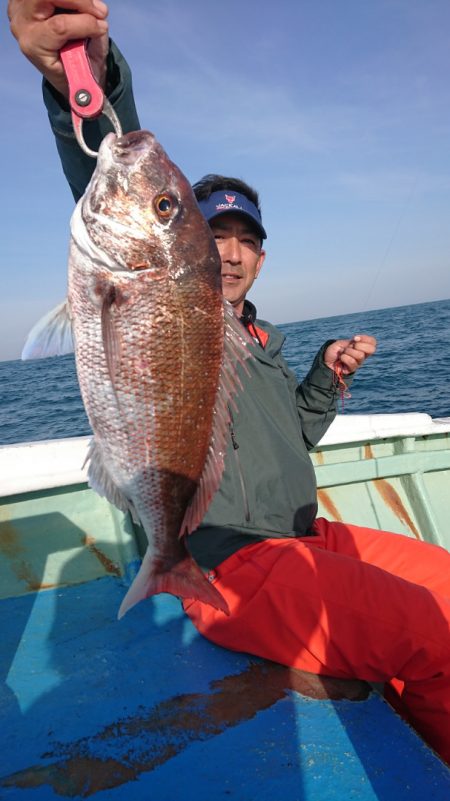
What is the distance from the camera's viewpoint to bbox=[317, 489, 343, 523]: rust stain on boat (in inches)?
150

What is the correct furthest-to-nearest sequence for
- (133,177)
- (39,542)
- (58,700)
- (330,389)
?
1. (39,542)
2. (330,389)
3. (58,700)
4. (133,177)

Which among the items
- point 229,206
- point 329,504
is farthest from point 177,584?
point 329,504

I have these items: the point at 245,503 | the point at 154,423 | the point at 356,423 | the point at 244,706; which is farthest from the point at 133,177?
the point at 356,423

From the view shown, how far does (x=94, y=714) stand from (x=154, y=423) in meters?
1.26

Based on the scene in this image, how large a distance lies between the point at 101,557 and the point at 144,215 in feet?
7.78

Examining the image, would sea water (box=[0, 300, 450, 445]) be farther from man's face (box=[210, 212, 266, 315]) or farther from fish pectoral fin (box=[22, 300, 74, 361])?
fish pectoral fin (box=[22, 300, 74, 361])

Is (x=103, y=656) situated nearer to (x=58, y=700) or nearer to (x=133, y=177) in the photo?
(x=58, y=700)

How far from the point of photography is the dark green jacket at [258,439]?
1.88 meters

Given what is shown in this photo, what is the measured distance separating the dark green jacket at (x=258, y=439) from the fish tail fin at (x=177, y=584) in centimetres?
51

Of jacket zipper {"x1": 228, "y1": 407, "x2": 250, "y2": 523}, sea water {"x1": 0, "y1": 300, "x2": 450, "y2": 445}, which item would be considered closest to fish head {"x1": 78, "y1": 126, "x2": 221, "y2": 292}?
jacket zipper {"x1": 228, "y1": 407, "x2": 250, "y2": 523}

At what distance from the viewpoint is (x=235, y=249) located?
2.80 metres

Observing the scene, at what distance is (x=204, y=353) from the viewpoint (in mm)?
1617

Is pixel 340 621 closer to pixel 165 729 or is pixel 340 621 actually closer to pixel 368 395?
pixel 165 729

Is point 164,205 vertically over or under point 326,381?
over
